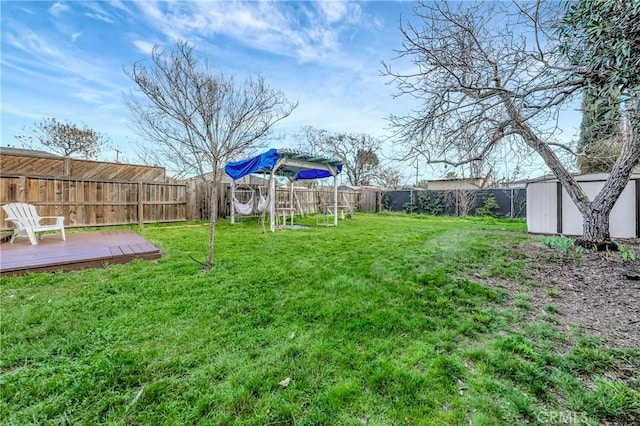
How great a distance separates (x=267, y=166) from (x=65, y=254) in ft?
14.2

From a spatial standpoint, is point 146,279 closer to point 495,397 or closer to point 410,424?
point 410,424

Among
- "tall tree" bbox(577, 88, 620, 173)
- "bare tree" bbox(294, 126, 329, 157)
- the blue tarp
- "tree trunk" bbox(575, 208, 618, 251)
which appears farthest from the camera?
"bare tree" bbox(294, 126, 329, 157)

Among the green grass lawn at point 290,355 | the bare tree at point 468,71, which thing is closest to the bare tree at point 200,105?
the green grass lawn at point 290,355

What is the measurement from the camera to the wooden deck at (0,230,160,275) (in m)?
3.33

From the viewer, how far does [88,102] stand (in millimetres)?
8875

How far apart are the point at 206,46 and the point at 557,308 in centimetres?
733

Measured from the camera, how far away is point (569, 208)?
605cm

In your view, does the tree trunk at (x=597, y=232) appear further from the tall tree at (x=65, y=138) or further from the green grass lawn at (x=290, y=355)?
the tall tree at (x=65, y=138)

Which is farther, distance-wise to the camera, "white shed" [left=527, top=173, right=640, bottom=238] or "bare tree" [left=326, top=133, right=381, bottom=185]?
"bare tree" [left=326, top=133, right=381, bottom=185]

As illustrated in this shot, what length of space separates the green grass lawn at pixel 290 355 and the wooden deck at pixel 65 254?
0.27m

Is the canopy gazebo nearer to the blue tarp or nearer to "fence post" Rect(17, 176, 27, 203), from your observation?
the blue tarp

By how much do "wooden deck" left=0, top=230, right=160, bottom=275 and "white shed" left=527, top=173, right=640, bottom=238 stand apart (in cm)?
820

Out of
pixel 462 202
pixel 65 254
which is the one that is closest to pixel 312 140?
pixel 462 202

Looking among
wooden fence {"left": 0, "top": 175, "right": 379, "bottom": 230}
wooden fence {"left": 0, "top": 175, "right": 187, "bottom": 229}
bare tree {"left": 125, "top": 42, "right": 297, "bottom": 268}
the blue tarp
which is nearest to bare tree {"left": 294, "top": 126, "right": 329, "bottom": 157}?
wooden fence {"left": 0, "top": 175, "right": 379, "bottom": 230}
